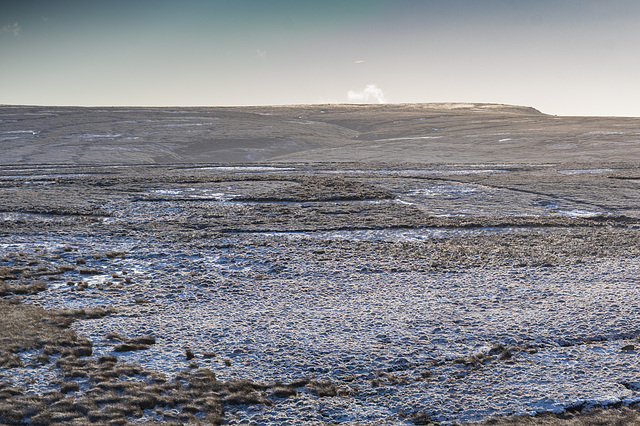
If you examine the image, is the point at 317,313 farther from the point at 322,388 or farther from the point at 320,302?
the point at 322,388

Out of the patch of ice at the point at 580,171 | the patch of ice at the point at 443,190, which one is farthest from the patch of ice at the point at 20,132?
the patch of ice at the point at 580,171

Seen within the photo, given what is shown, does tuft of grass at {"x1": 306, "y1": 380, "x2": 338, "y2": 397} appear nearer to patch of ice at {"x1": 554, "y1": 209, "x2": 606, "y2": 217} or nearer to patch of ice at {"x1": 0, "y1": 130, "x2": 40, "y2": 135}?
patch of ice at {"x1": 554, "y1": 209, "x2": 606, "y2": 217}

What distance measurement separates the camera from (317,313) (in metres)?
7.82

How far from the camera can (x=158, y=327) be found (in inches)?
285

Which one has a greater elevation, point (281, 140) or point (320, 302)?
point (281, 140)

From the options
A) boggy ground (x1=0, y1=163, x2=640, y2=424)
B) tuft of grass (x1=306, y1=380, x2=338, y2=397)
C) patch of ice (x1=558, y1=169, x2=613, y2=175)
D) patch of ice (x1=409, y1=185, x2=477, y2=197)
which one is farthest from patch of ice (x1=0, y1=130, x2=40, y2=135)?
tuft of grass (x1=306, y1=380, x2=338, y2=397)

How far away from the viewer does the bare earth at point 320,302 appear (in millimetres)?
5426

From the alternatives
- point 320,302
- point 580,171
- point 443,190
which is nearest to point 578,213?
point 443,190

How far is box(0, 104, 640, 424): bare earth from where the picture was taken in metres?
5.43

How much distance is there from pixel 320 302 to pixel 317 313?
0.48 meters

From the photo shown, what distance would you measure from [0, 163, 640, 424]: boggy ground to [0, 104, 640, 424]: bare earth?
3cm

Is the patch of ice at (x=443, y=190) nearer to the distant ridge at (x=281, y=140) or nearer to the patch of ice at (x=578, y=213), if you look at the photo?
the patch of ice at (x=578, y=213)

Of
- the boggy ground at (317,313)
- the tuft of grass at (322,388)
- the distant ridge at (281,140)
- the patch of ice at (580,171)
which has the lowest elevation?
the tuft of grass at (322,388)

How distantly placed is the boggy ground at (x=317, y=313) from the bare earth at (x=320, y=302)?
1.3 inches
